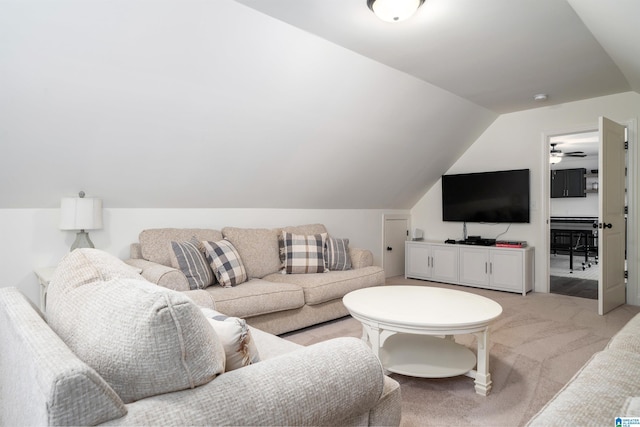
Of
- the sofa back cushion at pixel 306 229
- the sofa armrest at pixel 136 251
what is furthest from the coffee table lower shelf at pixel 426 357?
the sofa armrest at pixel 136 251

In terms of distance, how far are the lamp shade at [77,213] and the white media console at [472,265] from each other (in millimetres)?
4122

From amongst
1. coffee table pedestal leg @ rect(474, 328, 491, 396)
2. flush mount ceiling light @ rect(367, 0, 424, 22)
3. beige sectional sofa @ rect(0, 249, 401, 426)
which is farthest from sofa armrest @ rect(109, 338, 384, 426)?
flush mount ceiling light @ rect(367, 0, 424, 22)

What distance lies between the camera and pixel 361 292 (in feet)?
8.70

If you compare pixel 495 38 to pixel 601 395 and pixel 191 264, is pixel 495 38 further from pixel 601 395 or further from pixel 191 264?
pixel 191 264

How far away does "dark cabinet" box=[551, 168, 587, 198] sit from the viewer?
8602 mm

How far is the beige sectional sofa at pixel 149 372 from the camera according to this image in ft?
2.44

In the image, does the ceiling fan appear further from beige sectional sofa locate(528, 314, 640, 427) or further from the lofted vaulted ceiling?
beige sectional sofa locate(528, 314, 640, 427)

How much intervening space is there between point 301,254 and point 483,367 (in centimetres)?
191

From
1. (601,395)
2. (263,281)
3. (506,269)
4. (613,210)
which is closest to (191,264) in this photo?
(263,281)

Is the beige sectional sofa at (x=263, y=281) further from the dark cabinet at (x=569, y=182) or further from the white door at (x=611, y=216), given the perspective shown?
the dark cabinet at (x=569, y=182)

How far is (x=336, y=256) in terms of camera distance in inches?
149

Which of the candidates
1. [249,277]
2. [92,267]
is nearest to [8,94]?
[92,267]

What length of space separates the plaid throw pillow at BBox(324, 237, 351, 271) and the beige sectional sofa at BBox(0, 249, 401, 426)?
2.61 m

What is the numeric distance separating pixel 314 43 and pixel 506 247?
3.45m
